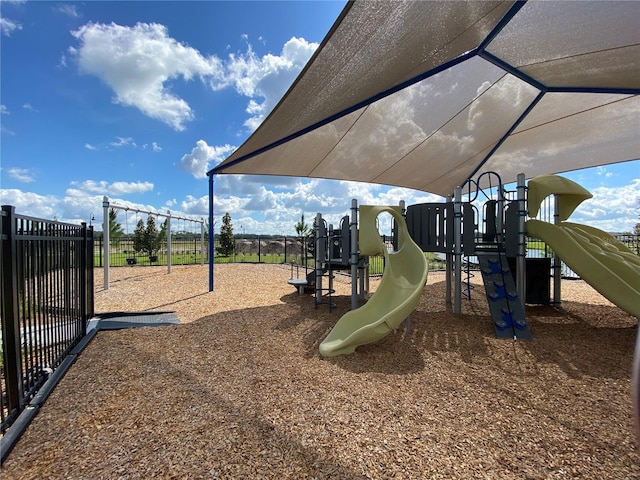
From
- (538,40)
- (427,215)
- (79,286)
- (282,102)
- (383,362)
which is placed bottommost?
(383,362)

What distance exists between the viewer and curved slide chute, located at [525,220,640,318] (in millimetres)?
4281

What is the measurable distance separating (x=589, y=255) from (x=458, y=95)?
4.13m

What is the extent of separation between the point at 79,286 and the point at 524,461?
5.01 metres

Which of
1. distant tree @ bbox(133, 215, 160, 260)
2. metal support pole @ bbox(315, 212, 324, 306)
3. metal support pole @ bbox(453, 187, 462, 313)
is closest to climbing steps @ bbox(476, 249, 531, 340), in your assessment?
metal support pole @ bbox(453, 187, 462, 313)

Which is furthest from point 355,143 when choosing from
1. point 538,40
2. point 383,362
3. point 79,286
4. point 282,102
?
point 79,286

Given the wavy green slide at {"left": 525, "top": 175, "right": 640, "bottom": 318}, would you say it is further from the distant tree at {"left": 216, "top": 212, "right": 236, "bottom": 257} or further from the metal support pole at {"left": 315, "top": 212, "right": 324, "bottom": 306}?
the distant tree at {"left": 216, "top": 212, "right": 236, "bottom": 257}

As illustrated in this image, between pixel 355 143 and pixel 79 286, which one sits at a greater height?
pixel 355 143

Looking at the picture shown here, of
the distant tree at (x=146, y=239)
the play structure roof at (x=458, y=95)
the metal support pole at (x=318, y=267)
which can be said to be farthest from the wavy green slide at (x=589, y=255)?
the distant tree at (x=146, y=239)

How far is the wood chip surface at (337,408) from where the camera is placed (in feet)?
6.00

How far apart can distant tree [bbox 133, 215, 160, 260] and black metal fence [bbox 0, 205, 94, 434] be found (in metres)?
16.0

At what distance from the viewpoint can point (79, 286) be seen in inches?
161

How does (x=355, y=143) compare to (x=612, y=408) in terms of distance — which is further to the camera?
(x=355, y=143)

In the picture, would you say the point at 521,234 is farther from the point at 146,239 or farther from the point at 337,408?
the point at 146,239

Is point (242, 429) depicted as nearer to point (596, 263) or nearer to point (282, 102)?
point (282, 102)
